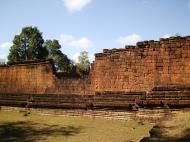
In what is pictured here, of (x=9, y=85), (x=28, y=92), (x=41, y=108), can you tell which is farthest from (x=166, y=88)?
(x=9, y=85)

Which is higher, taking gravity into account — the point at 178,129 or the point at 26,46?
the point at 26,46

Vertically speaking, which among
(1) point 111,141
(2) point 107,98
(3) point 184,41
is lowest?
(1) point 111,141

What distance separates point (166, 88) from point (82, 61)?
5115cm

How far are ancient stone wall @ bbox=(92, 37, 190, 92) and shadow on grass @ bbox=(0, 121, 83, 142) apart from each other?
2590 mm

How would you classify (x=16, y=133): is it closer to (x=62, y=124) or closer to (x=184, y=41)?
(x=62, y=124)

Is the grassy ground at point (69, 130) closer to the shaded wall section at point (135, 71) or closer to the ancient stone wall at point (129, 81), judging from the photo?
the ancient stone wall at point (129, 81)

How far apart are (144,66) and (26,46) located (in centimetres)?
3970

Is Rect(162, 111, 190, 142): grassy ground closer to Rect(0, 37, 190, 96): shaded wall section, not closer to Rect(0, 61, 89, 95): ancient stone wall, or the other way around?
→ Rect(0, 37, 190, 96): shaded wall section

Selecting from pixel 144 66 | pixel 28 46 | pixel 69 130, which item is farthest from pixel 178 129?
pixel 28 46

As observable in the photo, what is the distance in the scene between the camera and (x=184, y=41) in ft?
30.5

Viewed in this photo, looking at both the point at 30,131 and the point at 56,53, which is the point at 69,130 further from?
the point at 56,53

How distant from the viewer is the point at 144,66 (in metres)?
9.98

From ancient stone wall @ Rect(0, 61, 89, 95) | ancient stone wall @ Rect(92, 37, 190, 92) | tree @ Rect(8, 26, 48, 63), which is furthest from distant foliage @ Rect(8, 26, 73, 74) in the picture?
ancient stone wall @ Rect(92, 37, 190, 92)

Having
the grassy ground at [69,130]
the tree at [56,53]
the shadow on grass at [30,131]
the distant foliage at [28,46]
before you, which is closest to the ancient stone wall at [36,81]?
the grassy ground at [69,130]
